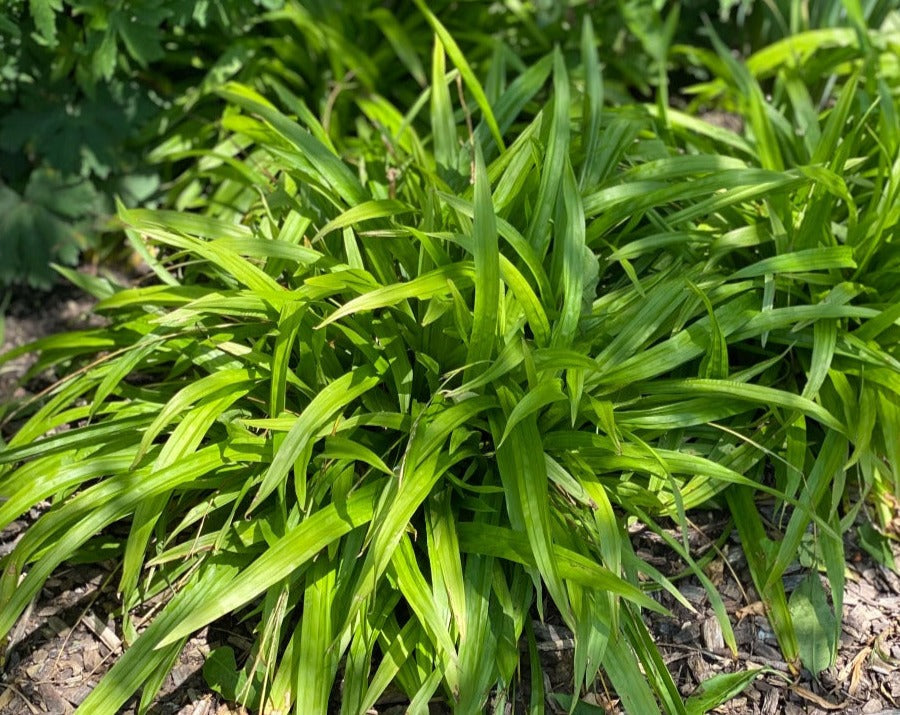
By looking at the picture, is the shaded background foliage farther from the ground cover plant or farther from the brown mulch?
the brown mulch

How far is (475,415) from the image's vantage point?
2031mm

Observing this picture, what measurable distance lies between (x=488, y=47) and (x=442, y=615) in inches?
84.9

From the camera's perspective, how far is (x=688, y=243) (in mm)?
2461

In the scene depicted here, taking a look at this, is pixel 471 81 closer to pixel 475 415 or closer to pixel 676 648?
pixel 475 415

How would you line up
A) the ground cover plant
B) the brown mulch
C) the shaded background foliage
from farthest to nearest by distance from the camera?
the shaded background foliage < the brown mulch < the ground cover plant

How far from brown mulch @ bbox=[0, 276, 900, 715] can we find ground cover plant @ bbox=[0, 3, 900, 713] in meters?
0.06

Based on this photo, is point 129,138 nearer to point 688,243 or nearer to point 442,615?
point 688,243

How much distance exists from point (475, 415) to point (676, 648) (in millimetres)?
685

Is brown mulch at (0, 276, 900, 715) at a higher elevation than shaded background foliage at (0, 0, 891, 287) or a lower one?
lower

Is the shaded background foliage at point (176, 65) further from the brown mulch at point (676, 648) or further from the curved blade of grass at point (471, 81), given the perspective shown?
the brown mulch at point (676, 648)

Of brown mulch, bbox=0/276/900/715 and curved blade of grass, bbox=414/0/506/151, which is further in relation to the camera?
curved blade of grass, bbox=414/0/506/151

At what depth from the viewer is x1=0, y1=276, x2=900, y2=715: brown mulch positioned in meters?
2.00

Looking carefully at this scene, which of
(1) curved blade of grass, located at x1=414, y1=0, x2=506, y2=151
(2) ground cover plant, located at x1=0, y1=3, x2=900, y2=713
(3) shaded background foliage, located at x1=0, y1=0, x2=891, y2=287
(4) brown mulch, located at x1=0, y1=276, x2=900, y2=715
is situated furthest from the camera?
(3) shaded background foliage, located at x1=0, y1=0, x2=891, y2=287

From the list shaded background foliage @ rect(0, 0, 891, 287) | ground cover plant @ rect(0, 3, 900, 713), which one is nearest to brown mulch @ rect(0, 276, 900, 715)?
ground cover plant @ rect(0, 3, 900, 713)
